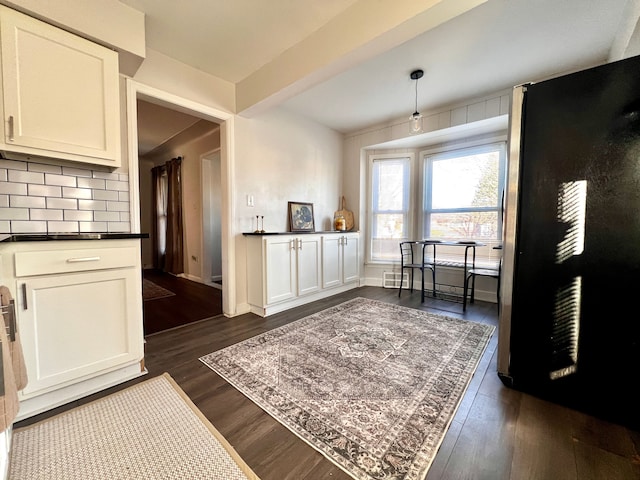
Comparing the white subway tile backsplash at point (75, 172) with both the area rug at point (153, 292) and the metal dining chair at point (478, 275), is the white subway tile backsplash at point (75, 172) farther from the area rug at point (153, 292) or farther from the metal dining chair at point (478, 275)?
the metal dining chair at point (478, 275)

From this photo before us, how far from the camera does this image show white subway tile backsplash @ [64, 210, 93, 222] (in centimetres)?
185

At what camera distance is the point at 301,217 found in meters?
3.62

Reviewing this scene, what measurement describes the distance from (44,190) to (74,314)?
3.08 ft

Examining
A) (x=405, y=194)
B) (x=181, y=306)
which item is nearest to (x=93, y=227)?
(x=181, y=306)

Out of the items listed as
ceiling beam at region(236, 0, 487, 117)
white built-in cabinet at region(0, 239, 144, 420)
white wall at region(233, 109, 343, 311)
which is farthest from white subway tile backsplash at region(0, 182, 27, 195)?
ceiling beam at region(236, 0, 487, 117)

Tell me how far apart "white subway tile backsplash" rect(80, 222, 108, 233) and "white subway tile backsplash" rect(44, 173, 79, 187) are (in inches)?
11.0

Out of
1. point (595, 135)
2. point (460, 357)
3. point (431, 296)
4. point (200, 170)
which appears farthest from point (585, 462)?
point (200, 170)

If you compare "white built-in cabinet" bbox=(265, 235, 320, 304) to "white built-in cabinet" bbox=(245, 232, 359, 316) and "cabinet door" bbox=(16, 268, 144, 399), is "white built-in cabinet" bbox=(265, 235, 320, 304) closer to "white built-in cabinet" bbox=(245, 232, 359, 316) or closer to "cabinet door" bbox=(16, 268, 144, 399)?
"white built-in cabinet" bbox=(245, 232, 359, 316)

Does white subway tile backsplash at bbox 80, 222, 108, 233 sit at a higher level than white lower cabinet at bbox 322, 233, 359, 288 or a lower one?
higher

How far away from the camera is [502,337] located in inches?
64.7

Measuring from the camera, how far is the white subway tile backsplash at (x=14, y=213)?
1615 mm

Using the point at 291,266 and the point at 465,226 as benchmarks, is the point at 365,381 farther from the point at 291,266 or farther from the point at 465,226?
the point at 465,226

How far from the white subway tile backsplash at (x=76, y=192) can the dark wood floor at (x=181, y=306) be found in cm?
127

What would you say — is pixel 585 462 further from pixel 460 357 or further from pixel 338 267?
pixel 338 267
